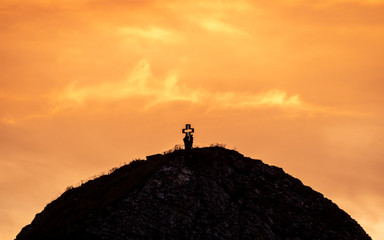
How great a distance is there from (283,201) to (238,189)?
4.81 meters

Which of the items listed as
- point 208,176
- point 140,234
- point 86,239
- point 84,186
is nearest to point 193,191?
point 208,176

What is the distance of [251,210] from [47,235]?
1845 centimetres

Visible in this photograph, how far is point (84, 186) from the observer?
72938 millimetres

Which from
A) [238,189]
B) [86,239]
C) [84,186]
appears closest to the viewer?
[86,239]

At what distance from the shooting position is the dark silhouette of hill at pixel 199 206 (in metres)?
56.8

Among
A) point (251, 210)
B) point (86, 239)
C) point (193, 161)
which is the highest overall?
point (193, 161)

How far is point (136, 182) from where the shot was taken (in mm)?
61781

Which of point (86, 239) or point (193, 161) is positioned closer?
point (86, 239)

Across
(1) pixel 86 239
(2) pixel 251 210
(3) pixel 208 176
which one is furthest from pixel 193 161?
(1) pixel 86 239

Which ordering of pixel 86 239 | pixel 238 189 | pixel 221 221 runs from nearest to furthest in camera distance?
pixel 86 239 → pixel 221 221 → pixel 238 189

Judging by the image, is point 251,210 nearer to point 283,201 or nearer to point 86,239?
point 283,201

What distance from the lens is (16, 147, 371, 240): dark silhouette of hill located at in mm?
56781

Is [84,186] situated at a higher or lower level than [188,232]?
higher

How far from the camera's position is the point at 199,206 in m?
59.5
